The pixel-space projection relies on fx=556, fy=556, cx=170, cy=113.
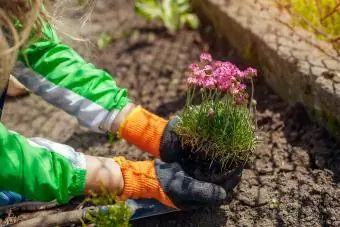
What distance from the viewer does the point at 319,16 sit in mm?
2523

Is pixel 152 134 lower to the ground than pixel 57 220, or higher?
higher

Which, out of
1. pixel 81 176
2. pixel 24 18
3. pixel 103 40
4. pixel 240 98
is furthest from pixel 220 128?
pixel 103 40

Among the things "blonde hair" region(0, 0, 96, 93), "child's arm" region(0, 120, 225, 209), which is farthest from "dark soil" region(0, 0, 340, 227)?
"blonde hair" region(0, 0, 96, 93)

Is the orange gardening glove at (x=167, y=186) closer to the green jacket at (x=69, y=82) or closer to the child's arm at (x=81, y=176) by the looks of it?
the child's arm at (x=81, y=176)

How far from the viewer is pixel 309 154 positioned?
211 centimetres

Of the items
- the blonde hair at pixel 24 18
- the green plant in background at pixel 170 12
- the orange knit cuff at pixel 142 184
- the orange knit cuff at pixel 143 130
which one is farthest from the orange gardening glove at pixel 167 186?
the green plant in background at pixel 170 12

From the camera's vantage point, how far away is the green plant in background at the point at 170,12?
262cm

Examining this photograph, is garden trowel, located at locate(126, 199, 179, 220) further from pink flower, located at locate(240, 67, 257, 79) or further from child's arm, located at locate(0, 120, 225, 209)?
pink flower, located at locate(240, 67, 257, 79)

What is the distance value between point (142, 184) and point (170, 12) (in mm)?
1182

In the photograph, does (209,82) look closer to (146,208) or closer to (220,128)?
(220,128)

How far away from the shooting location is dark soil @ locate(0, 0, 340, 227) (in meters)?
1.96

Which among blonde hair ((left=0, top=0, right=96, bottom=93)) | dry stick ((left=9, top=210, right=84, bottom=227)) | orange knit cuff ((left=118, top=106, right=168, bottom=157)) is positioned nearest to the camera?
blonde hair ((left=0, top=0, right=96, bottom=93))

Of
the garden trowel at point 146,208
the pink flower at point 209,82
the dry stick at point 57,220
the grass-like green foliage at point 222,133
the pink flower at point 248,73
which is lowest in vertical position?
the dry stick at point 57,220

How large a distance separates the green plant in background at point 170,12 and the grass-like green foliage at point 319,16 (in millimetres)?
534
